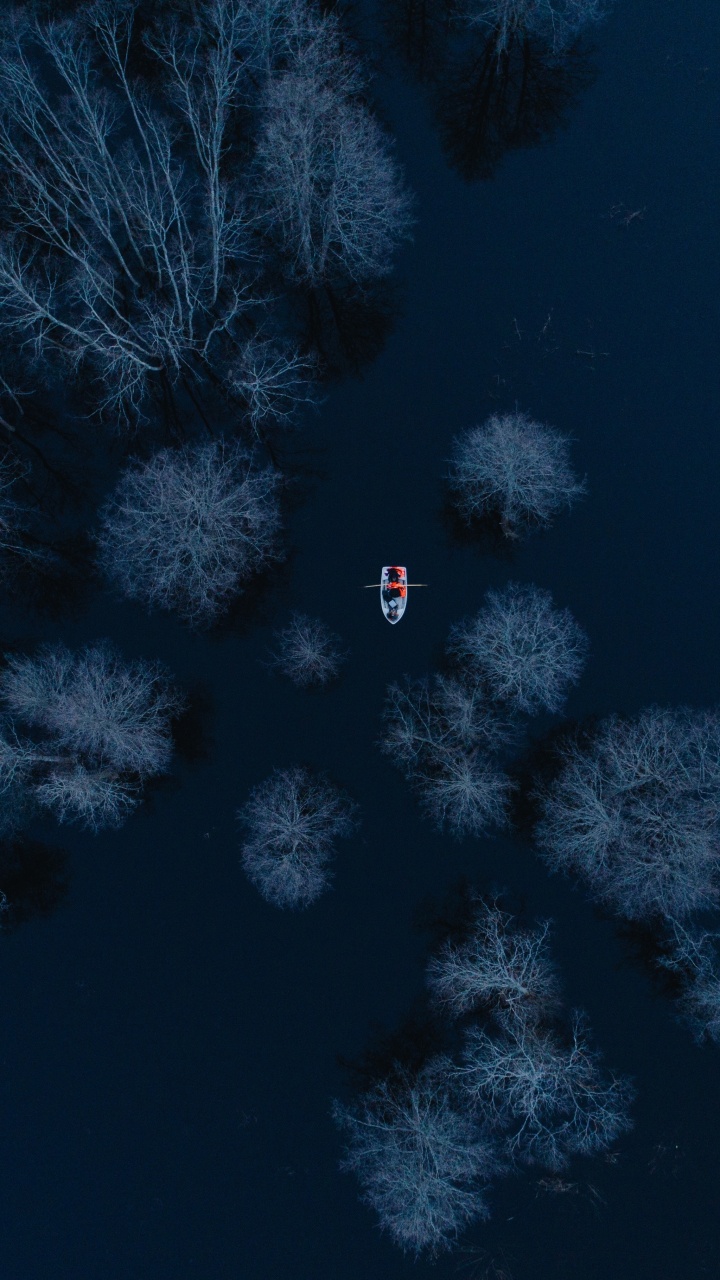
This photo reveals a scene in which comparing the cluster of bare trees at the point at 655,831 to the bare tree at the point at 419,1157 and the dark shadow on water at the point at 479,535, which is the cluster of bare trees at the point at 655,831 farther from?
the bare tree at the point at 419,1157

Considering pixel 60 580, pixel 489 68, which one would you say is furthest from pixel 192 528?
A: pixel 489 68

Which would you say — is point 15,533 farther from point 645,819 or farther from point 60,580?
point 645,819

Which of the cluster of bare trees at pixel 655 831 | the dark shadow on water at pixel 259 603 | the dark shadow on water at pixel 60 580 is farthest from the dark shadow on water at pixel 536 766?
the dark shadow on water at pixel 60 580

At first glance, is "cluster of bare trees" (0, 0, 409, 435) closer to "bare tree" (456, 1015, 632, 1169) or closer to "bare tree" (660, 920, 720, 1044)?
"bare tree" (660, 920, 720, 1044)

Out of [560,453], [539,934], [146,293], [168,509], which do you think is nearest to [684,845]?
[539,934]

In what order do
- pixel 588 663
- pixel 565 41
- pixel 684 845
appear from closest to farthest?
pixel 684 845 < pixel 588 663 < pixel 565 41

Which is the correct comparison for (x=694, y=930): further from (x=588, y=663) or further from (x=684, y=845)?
(x=588, y=663)

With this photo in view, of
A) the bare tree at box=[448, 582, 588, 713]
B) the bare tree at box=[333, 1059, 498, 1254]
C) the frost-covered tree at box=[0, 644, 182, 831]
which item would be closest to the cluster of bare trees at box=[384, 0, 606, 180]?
the bare tree at box=[448, 582, 588, 713]
